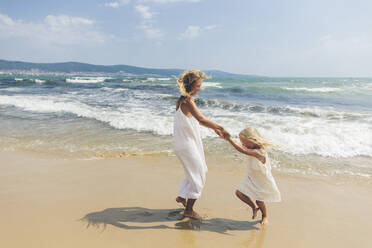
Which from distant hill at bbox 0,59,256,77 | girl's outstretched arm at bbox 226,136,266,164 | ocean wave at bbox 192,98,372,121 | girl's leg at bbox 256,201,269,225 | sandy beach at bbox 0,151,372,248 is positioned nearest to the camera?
sandy beach at bbox 0,151,372,248

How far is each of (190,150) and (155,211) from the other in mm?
990

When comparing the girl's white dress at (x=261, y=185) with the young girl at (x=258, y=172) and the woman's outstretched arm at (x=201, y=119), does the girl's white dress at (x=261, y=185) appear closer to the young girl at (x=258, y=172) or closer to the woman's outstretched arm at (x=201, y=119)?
the young girl at (x=258, y=172)

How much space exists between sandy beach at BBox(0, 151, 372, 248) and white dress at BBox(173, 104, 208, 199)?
438 millimetres

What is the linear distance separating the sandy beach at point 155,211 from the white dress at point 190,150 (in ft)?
1.44

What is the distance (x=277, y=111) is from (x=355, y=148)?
682 cm

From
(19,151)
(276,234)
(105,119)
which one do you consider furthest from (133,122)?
(276,234)

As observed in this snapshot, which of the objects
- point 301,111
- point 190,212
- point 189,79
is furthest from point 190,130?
point 301,111

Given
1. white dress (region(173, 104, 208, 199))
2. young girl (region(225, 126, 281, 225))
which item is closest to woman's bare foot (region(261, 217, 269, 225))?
young girl (region(225, 126, 281, 225))

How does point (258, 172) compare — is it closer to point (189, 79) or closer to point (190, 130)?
point (190, 130)

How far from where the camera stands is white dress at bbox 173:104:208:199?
3.01 meters

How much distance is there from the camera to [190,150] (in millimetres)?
3012

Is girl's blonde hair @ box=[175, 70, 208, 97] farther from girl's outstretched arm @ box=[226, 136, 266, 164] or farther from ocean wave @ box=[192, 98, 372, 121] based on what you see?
ocean wave @ box=[192, 98, 372, 121]

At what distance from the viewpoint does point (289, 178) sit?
4.60 metres

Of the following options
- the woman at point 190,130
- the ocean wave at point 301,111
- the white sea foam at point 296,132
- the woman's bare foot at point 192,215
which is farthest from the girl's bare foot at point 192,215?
the ocean wave at point 301,111
